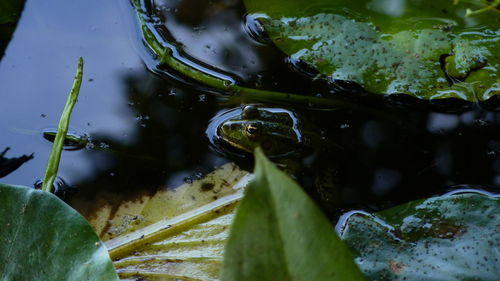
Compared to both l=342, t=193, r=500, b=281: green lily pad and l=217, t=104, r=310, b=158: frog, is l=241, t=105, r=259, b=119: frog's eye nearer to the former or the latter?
l=217, t=104, r=310, b=158: frog

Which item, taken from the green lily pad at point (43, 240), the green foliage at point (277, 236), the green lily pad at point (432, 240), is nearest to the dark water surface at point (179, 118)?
the green lily pad at point (432, 240)

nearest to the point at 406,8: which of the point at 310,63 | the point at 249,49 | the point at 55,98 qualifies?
the point at 310,63

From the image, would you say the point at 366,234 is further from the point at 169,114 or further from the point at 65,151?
the point at 65,151

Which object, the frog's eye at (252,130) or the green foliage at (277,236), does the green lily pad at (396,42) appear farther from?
the green foliage at (277,236)

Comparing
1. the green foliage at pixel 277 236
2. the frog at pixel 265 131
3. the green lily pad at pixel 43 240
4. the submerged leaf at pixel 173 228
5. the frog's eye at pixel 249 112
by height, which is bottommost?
the submerged leaf at pixel 173 228

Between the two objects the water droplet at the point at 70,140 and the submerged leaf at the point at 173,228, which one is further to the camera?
the water droplet at the point at 70,140

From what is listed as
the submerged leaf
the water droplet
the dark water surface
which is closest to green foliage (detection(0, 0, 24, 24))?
the dark water surface

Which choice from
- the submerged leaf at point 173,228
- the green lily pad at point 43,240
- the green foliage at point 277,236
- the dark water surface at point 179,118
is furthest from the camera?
the dark water surface at point 179,118
